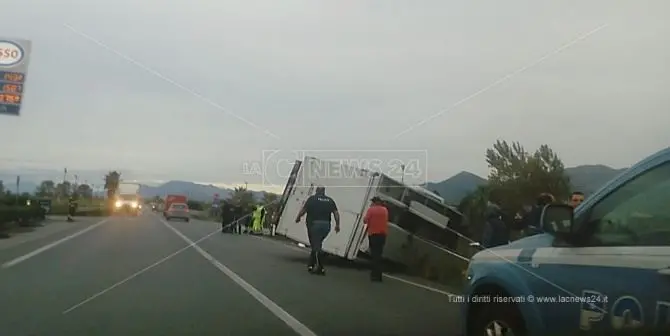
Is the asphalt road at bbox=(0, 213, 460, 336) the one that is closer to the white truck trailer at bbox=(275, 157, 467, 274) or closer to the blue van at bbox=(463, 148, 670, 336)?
the white truck trailer at bbox=(275, 157, 467, 274)

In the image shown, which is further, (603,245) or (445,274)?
(445,274)

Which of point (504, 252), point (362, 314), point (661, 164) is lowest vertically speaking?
point (362, 314)

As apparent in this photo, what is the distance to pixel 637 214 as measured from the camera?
5195 millimetres

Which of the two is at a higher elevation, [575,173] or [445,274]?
[575,173]

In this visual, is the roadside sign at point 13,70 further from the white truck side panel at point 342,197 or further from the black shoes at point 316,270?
the white truck side panel at point 342,197

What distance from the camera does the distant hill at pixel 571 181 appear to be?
26.3ft

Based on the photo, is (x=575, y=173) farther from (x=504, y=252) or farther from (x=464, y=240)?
(x=464, y=240)

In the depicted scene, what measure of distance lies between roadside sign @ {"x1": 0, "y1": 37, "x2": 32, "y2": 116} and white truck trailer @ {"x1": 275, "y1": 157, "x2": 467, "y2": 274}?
7861 millimetres

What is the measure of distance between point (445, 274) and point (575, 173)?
263 inches

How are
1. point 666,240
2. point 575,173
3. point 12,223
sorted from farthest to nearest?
1. point 12,223
2. point 575,173
3. point 666,240

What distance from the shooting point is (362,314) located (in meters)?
11.2

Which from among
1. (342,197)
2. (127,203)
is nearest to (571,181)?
(342,197)

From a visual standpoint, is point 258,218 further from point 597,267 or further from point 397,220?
point 597,267

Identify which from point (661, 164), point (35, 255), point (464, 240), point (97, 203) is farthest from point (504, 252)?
point (97, 203)
